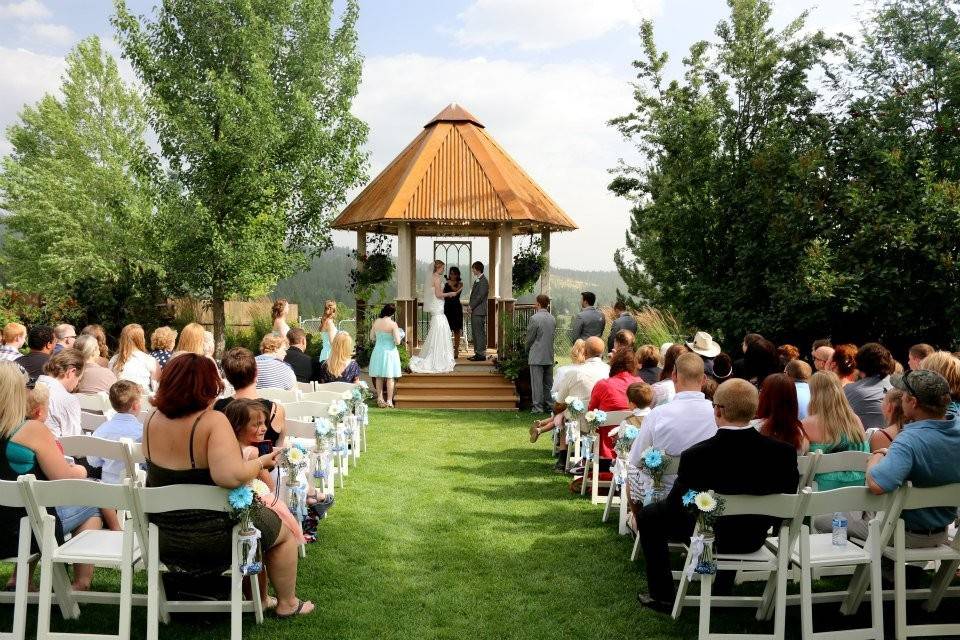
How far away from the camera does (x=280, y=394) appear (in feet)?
25.3

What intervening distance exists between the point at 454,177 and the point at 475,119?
88.6 inches

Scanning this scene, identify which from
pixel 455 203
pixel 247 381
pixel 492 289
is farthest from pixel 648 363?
pixel 492 289

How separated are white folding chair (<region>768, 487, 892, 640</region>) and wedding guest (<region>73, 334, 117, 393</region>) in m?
6.15

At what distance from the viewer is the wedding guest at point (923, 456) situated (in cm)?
430

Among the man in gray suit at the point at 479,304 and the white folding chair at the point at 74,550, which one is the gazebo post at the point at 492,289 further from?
the white folding chair at the point at 74,550

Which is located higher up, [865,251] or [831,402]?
[865,251]

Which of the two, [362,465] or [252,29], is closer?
[362,465]

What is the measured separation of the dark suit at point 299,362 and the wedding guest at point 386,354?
3521mm

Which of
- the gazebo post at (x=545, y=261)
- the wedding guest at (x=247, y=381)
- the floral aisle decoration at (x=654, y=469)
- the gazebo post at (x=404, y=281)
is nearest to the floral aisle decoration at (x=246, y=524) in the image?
the wedding guest at (x=247, y=381)

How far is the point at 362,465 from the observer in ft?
30.7

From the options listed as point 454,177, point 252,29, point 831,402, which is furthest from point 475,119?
point 831,402

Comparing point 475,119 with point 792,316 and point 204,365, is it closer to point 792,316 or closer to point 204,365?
point 792,316

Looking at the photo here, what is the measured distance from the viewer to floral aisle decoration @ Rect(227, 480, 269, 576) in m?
4.02

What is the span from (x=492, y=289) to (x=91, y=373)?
1112cm
